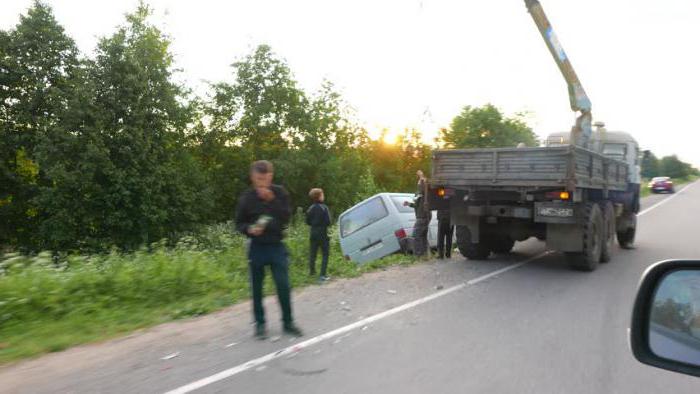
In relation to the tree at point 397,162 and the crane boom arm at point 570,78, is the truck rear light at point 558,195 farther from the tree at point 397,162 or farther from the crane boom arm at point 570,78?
the tree at point 397,162

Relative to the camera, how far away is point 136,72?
26.2 m

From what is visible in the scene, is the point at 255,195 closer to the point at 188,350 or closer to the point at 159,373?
the point at 188,350

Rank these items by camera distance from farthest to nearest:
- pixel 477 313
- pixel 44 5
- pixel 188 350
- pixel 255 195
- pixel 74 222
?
pixel 44 5 < pixel 74 222 < pixel 477 313 < pixel 255 195 < pixel 188 350

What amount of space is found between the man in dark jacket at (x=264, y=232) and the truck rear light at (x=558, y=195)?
4974mm

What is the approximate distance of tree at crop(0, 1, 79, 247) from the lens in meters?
26.6

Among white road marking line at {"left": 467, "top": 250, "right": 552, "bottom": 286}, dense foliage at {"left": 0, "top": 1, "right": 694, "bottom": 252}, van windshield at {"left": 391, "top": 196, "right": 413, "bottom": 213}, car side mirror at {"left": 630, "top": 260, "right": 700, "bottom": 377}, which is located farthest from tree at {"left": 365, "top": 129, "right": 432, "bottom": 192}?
car side mirror at {"left": 630, "top": 260, "right": 700, "bottom": 377}

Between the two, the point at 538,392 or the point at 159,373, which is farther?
the point at 159,373

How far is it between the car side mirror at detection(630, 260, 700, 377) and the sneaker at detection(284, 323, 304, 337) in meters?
4.01

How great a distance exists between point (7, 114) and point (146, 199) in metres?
9.26

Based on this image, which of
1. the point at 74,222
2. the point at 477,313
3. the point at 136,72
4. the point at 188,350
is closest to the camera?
the point at 188,350

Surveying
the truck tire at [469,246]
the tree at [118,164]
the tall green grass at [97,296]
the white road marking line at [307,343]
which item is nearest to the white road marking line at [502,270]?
the white road marking line at [307,343]

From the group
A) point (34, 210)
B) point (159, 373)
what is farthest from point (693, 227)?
point (34, 210)

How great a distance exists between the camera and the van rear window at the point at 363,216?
12086 millimetres

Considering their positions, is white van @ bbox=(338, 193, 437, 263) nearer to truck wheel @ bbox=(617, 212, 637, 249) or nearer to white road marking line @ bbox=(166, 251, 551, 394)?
white road marking line @ bbox=(166, 251, 551, 394)
